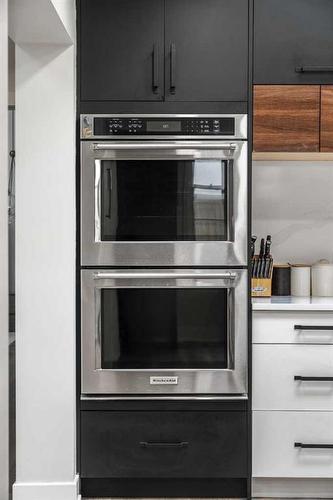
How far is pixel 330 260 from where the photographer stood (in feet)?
10.5

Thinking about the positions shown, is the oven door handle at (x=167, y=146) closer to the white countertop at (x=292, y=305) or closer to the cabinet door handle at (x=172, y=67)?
the cabinet door handle at (x=172, y=67)

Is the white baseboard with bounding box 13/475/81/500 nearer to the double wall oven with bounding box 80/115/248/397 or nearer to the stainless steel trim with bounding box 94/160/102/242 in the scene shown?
the double wall oven with bounding box 80/115/248/397

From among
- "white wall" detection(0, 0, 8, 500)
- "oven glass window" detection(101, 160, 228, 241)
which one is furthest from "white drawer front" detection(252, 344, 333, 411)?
"white wall" detection(0, 0, 8, 500)

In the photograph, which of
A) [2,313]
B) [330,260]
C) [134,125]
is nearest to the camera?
[2,313]

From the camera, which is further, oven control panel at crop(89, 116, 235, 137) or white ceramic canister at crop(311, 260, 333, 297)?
white ceramic canister at crop(311, 260, 333, 297)

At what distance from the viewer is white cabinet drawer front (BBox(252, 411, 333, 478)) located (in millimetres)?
2666

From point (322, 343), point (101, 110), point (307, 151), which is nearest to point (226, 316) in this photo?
point (322, 343)

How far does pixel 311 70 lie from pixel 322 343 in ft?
3.99

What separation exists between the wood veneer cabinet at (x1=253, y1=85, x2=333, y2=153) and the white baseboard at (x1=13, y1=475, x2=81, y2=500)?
171 centimetres

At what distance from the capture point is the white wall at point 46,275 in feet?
8.46

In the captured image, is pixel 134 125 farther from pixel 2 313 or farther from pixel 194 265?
pixel 2 313

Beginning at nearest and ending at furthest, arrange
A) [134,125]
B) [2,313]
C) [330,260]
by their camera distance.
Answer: [2,313], [134,125], [330,260]

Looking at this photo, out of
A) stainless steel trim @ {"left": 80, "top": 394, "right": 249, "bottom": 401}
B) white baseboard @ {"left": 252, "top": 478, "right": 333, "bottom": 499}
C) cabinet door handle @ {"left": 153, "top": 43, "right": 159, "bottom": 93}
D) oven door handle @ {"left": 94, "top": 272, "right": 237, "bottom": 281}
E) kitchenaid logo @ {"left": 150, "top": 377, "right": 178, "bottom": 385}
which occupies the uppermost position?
cabinet door handle @ {"left": 153, "top": 43, "right": 159, "bottom": 93}

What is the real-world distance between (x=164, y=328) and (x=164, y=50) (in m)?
1.24
